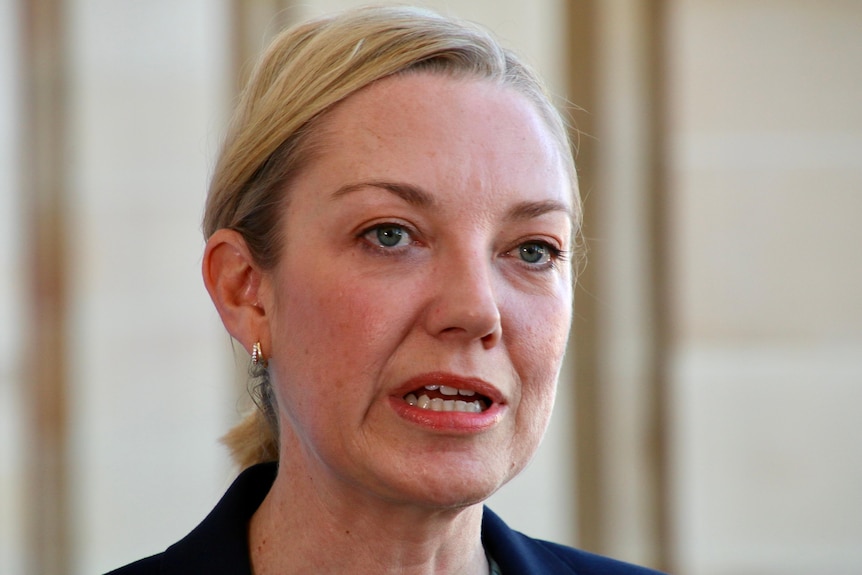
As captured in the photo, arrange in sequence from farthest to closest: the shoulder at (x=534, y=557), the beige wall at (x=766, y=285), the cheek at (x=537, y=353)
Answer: the beige wall at (x=766, y=285), the shoulder at (x=534, y=557), the cheek at (x=537, y=353)

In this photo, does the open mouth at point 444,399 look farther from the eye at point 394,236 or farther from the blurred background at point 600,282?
the blurred background at point 600,282

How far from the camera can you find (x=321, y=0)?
3.98 meters

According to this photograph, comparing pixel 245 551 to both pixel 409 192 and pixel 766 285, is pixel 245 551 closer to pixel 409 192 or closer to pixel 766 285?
pixel 409 192

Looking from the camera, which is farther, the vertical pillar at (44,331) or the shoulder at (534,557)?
the vertical pillar at (44,331)

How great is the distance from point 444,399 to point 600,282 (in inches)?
103

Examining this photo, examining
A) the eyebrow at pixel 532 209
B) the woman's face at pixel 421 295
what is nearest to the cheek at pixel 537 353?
the woman's face at pixel 421 295

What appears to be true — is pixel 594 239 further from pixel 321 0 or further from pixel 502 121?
pixel 502 121

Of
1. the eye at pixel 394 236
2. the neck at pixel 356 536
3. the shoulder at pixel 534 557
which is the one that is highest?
the eye at pixel 394 236

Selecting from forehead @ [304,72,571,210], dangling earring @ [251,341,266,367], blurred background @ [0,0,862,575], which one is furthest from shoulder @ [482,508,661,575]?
blurred background @ [0,0,862,575]

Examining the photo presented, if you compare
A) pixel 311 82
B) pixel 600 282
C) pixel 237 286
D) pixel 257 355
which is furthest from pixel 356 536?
pixel 600 282

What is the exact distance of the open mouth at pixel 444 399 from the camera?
1.50 metres

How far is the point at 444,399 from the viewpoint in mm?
1513

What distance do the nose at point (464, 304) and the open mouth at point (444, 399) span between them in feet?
0.25

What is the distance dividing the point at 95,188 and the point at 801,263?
2650 mm
